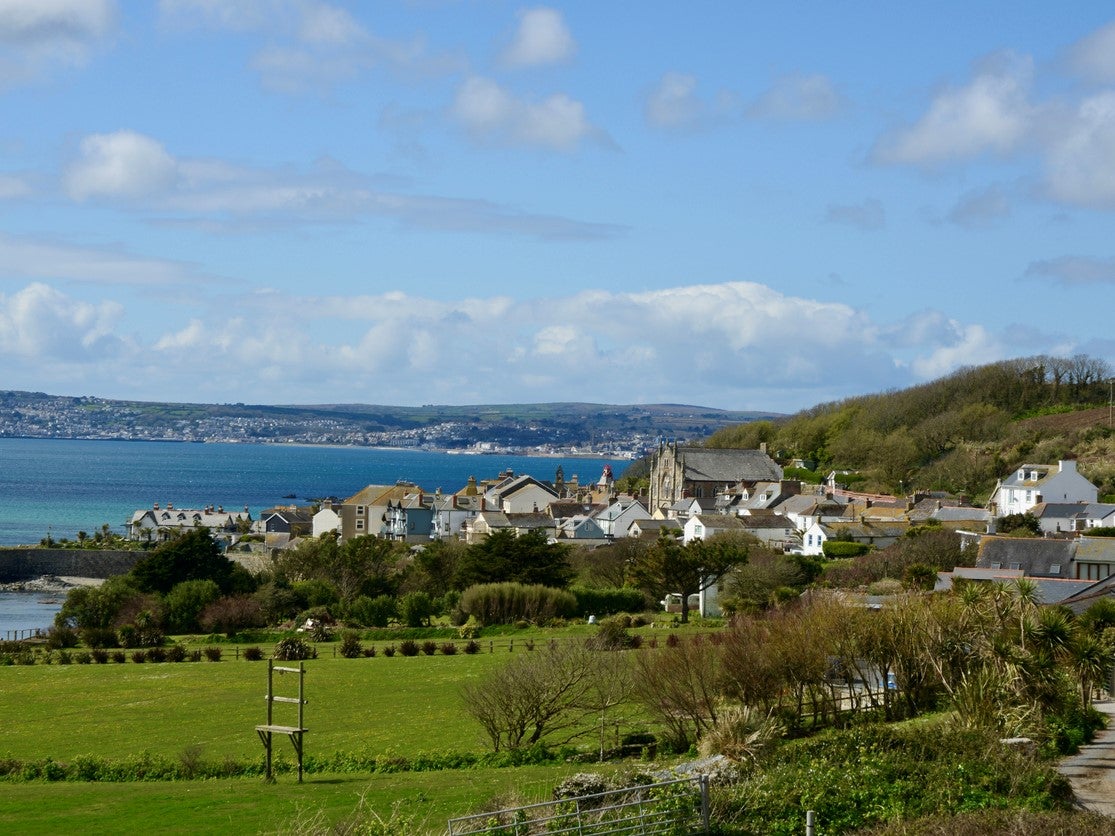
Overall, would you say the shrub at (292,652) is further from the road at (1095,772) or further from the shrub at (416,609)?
the road at (1095,772)

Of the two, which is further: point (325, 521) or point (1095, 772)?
point (325, 521)

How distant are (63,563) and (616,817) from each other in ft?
256

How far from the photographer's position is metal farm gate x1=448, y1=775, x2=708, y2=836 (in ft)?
53.4

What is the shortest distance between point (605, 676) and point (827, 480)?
86.5 m

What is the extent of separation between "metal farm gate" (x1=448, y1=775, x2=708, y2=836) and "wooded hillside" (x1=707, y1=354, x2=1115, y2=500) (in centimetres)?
7901

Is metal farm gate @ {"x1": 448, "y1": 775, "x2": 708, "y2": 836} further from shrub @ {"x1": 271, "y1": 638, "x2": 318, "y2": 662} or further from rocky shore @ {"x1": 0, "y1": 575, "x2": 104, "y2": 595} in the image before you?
rocky shore @ {"x1": 0, "y1": 575, "x2": 104, "y2": 595}

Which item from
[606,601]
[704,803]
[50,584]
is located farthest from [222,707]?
[50,584]

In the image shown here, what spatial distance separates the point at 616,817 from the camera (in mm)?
17078

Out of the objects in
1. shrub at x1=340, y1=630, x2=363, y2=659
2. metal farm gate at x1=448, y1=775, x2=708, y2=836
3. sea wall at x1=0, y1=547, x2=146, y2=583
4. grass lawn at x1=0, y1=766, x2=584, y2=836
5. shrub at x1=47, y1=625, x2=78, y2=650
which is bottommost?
sea wall at x1=0, y1=547, x2=146, y2=583

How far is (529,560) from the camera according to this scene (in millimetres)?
57281

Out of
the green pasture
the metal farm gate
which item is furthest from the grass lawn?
the green pasture

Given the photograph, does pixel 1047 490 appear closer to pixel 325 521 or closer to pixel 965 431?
pixel 965 431

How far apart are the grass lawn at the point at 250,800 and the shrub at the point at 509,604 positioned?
28.0m

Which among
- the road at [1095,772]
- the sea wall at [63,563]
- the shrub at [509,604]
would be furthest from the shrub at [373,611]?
the sea wall at [63,563]
